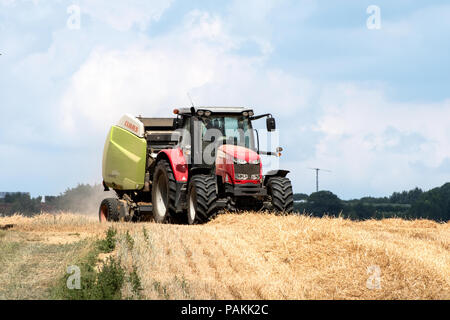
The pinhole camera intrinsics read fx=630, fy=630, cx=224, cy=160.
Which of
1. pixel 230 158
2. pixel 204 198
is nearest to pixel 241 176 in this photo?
pixel 230 158

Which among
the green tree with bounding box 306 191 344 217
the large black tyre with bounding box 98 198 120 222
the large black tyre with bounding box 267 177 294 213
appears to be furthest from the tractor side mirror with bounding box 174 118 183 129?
the green tree with bounding box 306 191 344 217

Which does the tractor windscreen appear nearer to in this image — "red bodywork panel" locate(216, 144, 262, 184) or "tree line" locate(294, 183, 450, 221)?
"red bodywork panel" locate(216, 144, 262, 184)

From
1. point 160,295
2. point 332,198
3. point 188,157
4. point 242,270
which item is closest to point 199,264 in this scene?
point 242,270

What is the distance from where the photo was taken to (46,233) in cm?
1550

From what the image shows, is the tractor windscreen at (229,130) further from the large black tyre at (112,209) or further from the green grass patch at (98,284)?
the green grass patch at (98,284)

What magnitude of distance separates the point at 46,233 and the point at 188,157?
396cm

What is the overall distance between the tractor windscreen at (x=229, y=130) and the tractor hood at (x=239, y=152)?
0.33 m

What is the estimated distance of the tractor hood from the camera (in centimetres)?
1513

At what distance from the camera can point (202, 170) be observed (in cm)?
1565

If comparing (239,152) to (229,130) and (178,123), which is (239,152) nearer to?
(229,130)

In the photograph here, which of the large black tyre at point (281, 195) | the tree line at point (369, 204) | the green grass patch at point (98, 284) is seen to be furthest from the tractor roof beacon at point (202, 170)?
the tree line at point (369, 204)

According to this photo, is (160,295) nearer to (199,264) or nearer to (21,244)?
(199,264)

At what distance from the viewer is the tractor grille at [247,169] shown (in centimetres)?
1505
